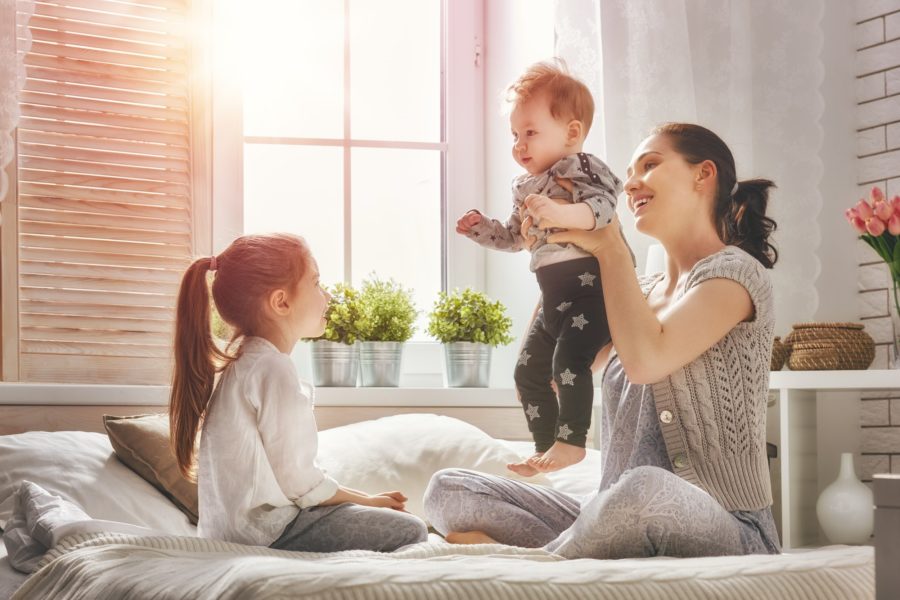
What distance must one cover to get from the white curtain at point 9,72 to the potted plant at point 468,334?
117 cm

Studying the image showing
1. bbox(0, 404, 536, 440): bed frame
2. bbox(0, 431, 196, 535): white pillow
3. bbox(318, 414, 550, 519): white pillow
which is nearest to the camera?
bbox(0, 431, 196, 535): white pillow

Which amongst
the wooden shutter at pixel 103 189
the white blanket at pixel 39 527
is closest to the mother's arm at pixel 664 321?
the white blanket at pixel 39 527

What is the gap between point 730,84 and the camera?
287cm

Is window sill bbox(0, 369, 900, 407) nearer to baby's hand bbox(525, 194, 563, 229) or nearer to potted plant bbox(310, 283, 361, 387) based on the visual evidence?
potted plant bbox(310, 283, 361, 387)

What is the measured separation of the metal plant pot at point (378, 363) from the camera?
2914 mm

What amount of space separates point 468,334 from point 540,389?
4.03ft

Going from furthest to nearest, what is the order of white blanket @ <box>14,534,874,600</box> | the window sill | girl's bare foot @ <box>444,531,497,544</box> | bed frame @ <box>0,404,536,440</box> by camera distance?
bed frame @ <box>0,404,536,440</box> → the window sill → girl's bare foot @ <box>444,531,497,544</box> → white blanket @ <box>14,534,874,600</box>

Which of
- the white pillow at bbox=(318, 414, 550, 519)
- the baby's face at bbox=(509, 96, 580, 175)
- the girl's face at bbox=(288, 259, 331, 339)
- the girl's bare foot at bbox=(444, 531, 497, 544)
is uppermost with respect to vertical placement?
the baby's face at bbox=(509, 96, 580, 175)

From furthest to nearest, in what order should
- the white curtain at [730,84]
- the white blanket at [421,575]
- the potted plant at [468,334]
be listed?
the potted plant at [468,334], the white curtain at [730,84], the white blanket at [421,575]

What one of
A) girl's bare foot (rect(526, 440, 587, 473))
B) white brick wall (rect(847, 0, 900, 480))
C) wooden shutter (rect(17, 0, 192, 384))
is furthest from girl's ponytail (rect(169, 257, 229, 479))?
white brick wall (rect(847, 0, 900, 480))

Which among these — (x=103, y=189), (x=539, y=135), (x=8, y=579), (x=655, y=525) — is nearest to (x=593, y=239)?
(x=539, y=135)

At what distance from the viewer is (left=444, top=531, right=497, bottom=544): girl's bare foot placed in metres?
1.72

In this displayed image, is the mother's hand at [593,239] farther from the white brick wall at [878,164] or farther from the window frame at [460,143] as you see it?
the window frame at [460,143]

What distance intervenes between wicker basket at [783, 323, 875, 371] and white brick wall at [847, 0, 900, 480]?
358mm
